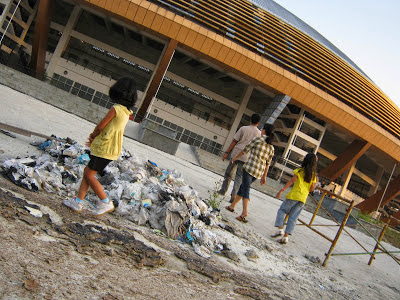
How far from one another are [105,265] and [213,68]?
2354 cm

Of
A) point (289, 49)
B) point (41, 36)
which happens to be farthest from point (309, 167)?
point (41, 36)

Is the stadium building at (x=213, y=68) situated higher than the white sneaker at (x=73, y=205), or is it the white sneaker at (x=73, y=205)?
the stadium building at (x=213, y=68)

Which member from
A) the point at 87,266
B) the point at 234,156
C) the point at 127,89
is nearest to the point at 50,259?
the point at 87,266

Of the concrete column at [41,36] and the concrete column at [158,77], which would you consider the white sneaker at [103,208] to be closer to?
the concrete column at [158,77]

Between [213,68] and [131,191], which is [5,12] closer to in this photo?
[213,68]

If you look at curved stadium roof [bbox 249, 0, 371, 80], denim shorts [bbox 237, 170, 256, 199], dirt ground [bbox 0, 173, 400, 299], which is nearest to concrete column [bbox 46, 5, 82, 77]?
curved stadium roof [bbox 249, 0, 371, 80]

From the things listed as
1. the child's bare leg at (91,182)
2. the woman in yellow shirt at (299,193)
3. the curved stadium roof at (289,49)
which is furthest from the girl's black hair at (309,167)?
the curved stadium roof at (289,49)

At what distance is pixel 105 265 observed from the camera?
7.09ft

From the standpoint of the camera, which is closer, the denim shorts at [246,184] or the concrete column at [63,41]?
the denim shorts at [246,184]

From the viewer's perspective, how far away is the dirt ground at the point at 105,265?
1751 millimetres

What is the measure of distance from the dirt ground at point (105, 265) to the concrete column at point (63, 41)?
74.2 ft

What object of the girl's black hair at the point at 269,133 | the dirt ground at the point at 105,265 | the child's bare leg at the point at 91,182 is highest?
the girl's black hair at the point at 269,133

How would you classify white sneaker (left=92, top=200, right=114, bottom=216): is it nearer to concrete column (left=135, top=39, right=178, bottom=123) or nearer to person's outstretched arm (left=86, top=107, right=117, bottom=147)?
person's outstretched arm (left=86, top=107, right=117, bottom=147)

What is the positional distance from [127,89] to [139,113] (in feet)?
60.4
